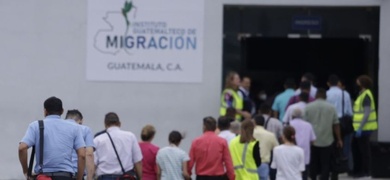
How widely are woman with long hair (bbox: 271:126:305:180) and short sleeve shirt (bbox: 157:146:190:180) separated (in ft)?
5.43

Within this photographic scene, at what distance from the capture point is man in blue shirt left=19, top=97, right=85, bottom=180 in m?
13.1

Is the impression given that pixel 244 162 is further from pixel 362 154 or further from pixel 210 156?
pixel 362 154

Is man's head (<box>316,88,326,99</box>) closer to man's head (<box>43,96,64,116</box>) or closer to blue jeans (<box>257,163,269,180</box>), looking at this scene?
blue jeans (<box>257,163,269,180</box>)

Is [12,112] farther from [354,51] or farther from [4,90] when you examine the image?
[354,51]

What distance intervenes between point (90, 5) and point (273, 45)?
→ 453cm

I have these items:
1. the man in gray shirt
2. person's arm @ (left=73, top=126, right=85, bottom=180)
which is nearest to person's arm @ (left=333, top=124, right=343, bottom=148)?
the man in gray shirt

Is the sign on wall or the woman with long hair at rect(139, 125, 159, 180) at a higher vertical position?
the sign on wall

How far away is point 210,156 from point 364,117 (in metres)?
4.96

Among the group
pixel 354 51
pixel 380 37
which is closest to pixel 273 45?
pixel 354 51

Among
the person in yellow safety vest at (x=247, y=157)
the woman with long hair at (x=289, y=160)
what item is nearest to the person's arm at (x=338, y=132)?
the woman with long hair at (x=289, y=160)

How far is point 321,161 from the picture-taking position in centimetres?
2036

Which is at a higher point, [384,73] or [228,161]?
[384,73]

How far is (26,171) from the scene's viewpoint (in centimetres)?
1310

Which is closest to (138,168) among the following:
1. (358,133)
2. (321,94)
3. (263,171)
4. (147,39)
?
(263,171)
